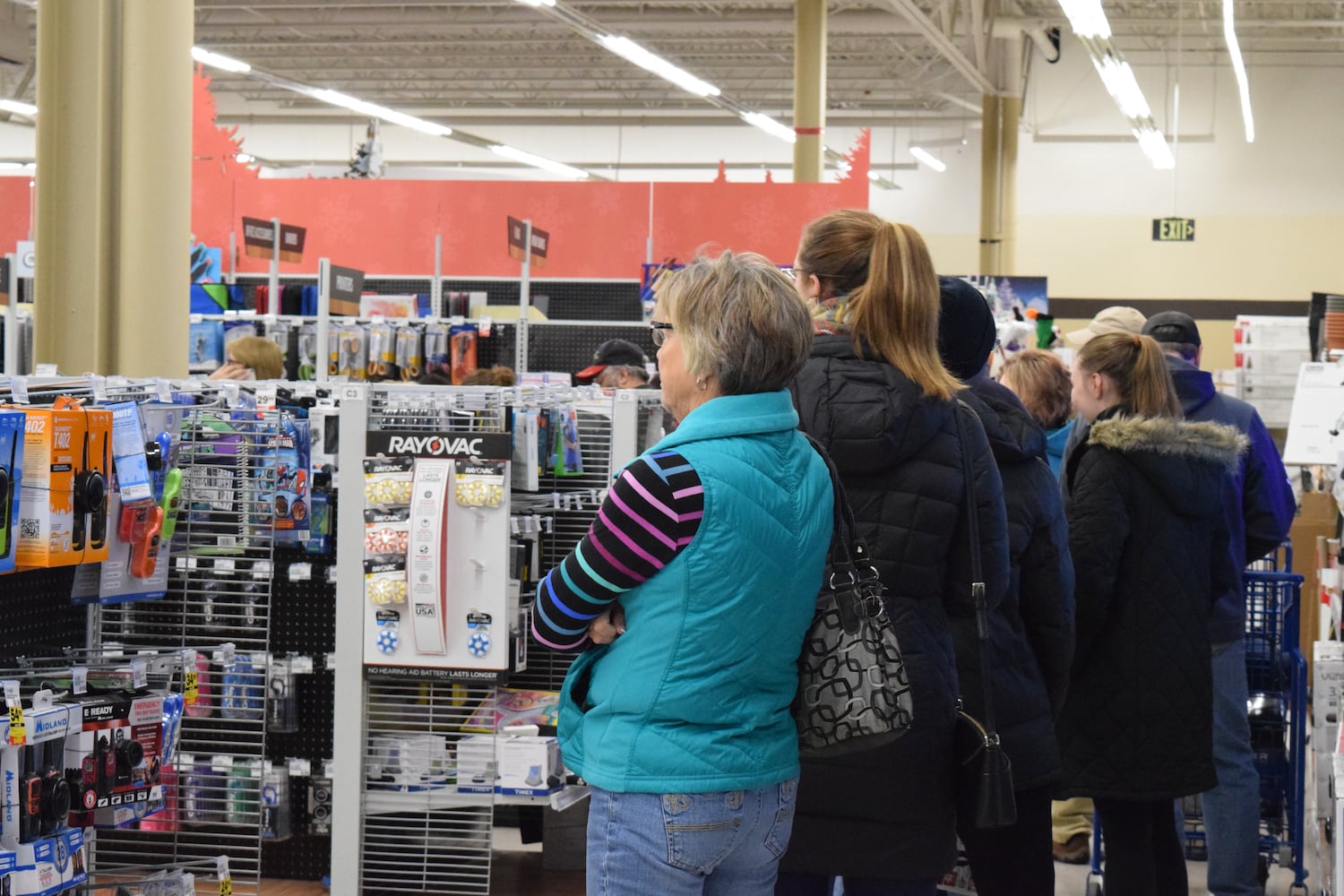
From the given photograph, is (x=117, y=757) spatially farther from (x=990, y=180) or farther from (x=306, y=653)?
(x=990, y=180)

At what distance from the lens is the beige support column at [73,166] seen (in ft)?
17.0

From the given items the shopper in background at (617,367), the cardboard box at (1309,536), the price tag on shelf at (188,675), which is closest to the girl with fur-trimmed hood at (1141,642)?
the price tag on shelf at (188,675)

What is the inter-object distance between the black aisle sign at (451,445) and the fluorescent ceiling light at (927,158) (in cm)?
1947

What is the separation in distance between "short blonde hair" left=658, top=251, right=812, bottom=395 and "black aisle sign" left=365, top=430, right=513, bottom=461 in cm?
178

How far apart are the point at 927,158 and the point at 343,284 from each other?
15.9 meters

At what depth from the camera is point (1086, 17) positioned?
32.3 feet

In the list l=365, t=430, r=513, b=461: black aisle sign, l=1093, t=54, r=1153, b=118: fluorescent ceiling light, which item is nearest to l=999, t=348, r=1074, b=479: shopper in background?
l=365, t=430, r=513, b=461: black aisle sign

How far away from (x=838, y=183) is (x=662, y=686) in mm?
10168

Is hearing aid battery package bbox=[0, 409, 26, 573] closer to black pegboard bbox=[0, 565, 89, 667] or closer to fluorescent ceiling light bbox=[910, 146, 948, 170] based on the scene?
black pegboard bbox=[0, 565, 89, 667]

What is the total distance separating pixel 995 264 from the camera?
63.8ft

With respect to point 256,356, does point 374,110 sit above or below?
above

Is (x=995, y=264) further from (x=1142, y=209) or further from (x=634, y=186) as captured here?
(x=634, y=186)

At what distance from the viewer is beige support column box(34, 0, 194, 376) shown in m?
5.19

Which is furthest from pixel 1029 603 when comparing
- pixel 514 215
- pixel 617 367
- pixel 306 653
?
pixel 514 215
